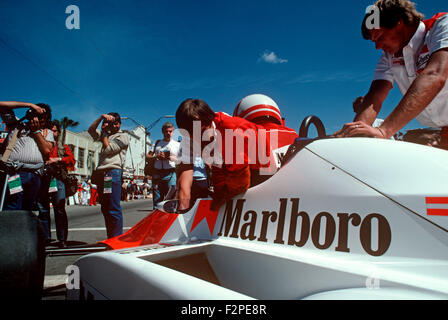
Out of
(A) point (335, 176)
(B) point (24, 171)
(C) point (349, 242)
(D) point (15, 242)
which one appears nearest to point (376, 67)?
(A) point (335, 176)

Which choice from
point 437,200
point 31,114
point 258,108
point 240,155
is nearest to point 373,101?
point 258,108

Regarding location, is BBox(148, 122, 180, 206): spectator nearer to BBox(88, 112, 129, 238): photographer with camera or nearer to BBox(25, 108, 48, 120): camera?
BBox(88, 112, 129, 238): photographer with camera

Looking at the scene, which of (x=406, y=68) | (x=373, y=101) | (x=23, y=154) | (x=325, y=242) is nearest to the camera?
(x=325, y=242)

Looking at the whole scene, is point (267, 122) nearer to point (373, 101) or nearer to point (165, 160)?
point (373, 101)

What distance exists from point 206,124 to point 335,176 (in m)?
0.84

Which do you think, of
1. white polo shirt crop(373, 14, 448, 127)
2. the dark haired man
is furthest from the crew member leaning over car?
white polo shirt crop(373, 14, 448, 127)

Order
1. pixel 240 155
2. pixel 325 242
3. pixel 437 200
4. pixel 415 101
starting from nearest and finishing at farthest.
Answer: pixel 437 200 → pixel 325 242 → pixel 415 101 → pixel 240 155

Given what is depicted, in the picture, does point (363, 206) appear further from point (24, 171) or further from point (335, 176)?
point (24, 171)

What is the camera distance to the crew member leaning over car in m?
1.35

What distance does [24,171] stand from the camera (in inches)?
120

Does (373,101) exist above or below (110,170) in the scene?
above

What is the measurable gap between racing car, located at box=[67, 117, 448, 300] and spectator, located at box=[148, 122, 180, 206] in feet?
12.3

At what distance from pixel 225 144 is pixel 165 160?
376 centimetres

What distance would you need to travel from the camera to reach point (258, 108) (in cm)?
205
